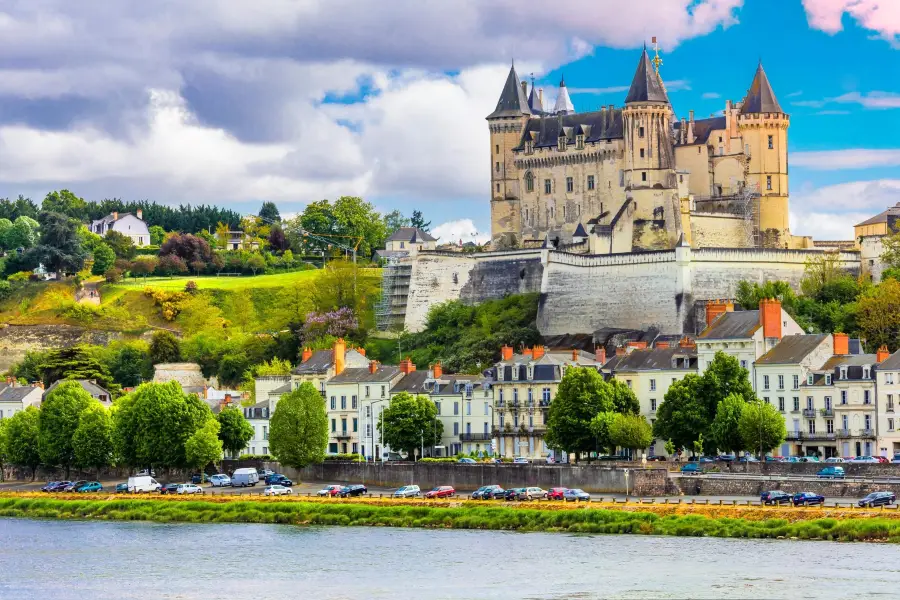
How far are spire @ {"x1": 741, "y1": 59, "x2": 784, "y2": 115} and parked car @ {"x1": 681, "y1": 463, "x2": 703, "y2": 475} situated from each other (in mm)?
44894

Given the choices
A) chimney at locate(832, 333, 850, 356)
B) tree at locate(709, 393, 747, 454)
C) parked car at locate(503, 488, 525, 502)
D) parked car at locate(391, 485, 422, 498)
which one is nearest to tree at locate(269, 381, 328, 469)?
parked car at locate(391, 485, 422, 498)

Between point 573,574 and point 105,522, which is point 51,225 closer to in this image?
point 105,522

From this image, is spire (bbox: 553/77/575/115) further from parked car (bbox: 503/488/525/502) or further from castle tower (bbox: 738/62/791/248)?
parked car (bbox: 503/488/525/502)

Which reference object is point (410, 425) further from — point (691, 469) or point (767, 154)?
point (767, 154)

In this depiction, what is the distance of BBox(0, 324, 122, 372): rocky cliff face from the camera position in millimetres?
126312

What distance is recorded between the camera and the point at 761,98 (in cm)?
10994

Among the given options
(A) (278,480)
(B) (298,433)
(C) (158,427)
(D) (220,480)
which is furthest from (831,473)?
(C) (158,427)

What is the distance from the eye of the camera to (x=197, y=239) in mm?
146500

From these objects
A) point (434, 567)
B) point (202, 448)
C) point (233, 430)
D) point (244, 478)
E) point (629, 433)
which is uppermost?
point (233, 430)

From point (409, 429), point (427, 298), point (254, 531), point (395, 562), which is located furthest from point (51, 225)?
point (395, 562)

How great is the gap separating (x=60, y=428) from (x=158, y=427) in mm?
7126

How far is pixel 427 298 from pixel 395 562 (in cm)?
5634

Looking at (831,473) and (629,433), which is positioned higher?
(629,433)

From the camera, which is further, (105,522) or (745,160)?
(745,160)
